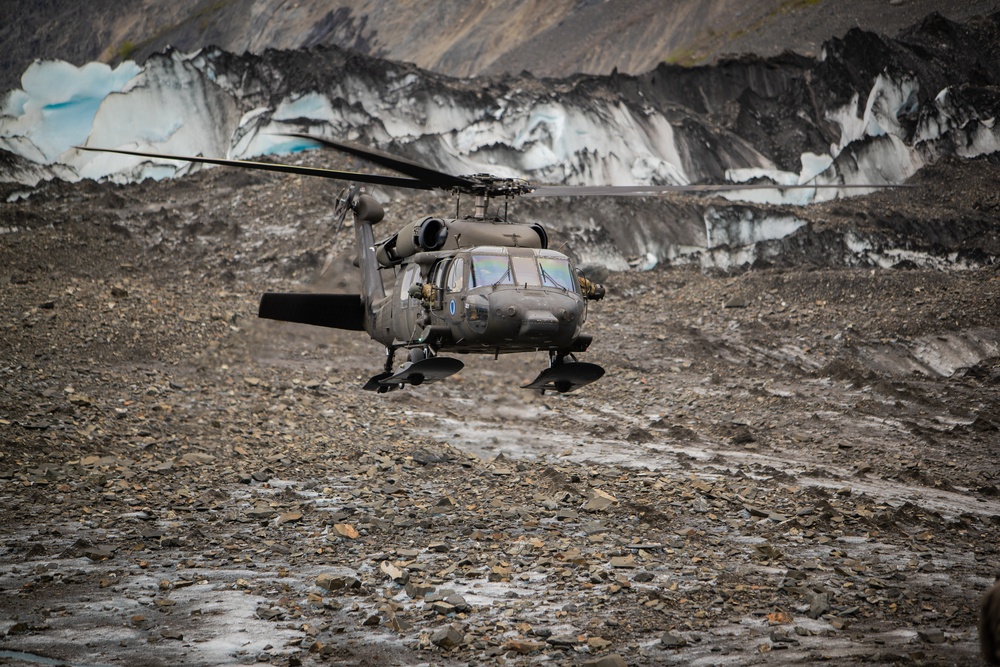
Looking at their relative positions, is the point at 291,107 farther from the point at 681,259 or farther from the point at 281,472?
the point at 281,472

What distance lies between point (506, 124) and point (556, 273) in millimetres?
34147

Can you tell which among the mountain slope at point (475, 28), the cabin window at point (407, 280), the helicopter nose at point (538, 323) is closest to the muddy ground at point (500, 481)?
the helicopter nose at point (538, 323)

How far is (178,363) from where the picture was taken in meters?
21.7

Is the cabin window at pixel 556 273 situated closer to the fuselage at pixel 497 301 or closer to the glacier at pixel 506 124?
the fuselage at pixel 497 301

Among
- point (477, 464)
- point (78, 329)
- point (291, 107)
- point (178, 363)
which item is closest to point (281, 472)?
point (477, 464)

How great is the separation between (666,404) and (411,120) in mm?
25575

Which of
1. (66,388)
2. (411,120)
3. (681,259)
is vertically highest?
(411,120)

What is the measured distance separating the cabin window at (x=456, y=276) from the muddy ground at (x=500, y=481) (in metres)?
3.04

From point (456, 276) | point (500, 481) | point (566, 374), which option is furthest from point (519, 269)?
point (500, 481)

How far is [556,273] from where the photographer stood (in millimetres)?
10773

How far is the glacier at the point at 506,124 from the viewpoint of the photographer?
41062 mm

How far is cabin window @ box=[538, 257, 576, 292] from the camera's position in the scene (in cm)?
1066

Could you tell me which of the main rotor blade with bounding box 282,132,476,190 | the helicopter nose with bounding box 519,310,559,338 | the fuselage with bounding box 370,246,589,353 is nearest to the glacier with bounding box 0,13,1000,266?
the main rotor blade with bounding box 282,132,476,190

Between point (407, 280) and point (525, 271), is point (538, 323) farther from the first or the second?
point (407, 280)
